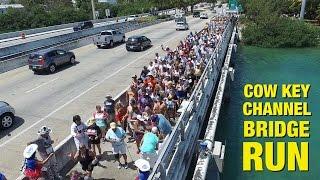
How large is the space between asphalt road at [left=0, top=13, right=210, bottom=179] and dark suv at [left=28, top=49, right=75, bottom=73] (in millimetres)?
618

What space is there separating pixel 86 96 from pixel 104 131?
8476mm

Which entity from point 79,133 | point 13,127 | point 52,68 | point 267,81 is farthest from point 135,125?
point 267,81

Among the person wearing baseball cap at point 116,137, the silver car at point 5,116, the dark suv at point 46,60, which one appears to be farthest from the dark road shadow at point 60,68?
the person wearing baseball cap at point 116,137

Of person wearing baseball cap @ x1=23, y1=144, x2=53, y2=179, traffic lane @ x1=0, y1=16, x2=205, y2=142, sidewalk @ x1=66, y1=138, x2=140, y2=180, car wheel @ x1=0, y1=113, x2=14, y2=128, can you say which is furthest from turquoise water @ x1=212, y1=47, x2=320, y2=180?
car wheel @ x1=0, y1=113, x2=14, y2=128

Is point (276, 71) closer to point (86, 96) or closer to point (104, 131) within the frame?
point (86, 96)

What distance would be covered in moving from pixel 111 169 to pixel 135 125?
1629mm

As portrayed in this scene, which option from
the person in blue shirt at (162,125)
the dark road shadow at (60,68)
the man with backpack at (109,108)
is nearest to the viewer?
the person in blue shirt at (162,125)

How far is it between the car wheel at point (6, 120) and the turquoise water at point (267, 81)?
944cm

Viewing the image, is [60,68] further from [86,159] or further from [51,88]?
[86,159]

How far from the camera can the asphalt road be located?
50.3ft

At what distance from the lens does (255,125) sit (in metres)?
22.9

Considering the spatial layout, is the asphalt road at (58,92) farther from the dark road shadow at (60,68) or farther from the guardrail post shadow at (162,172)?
the guardrail post shadow at (162,172)

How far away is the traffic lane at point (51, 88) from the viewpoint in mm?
19391

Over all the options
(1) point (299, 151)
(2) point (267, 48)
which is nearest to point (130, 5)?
(2) point (267, 48)
